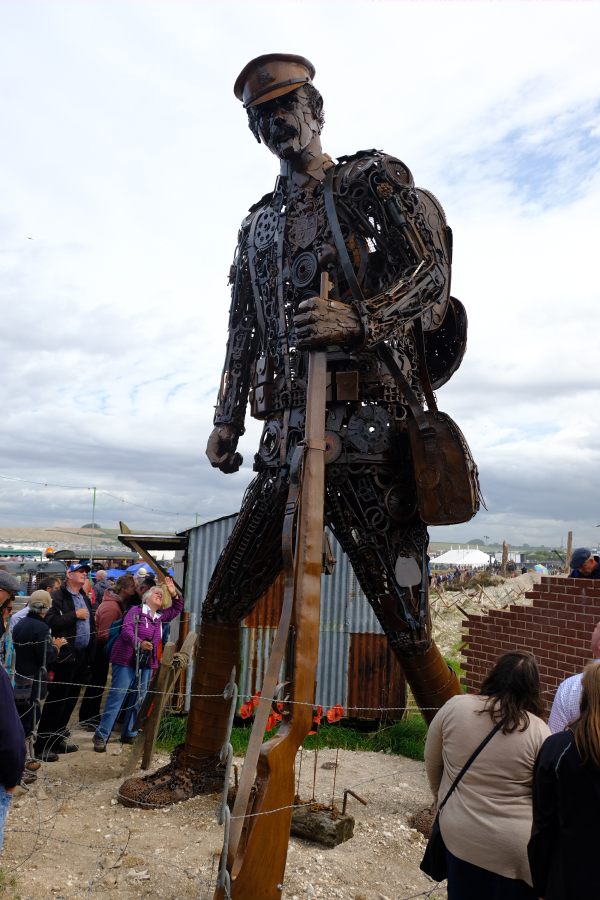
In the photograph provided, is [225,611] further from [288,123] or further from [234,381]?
[288,123]

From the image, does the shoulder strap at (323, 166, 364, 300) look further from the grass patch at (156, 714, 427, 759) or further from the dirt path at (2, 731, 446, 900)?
the grass patch at (156, 714, 427, 759)

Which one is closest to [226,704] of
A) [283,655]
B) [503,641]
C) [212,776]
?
[212,776]

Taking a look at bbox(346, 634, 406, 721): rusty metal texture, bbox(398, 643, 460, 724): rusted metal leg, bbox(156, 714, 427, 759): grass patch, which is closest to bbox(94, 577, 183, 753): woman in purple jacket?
bbox(156, 714, 427, 759): grass patch

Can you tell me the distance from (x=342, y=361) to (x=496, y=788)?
2329mm

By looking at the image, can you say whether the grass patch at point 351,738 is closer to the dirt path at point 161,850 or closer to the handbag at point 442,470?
the dirt path at point 161,850

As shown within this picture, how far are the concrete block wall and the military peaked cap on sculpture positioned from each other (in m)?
4.25

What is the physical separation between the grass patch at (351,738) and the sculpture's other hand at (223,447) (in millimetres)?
2780

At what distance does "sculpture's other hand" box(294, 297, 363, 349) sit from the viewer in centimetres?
347

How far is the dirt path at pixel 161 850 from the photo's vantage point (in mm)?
3488

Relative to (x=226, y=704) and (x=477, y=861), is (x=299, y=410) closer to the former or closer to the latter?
(x=226, y=704)

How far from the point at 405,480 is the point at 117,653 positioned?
12.4ft

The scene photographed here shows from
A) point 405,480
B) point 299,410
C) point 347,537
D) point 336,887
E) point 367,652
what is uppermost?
point 299,410

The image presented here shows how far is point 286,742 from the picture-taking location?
111 inches

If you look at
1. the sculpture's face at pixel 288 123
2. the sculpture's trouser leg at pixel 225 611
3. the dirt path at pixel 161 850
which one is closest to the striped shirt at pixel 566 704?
the dirt path at pixel 161 850
